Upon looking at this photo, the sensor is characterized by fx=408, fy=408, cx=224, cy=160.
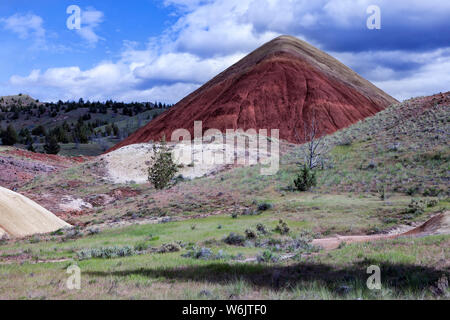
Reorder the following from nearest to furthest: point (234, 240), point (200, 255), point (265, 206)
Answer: point (200, 255)
point (234, 240)
point (265, 206)

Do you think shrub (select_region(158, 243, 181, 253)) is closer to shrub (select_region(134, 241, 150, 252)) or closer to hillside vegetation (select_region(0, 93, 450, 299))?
hillside vegetation (select_region(0, 93, 450, 299))

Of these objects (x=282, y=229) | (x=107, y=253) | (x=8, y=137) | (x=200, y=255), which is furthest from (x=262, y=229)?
(x=8, y=137)

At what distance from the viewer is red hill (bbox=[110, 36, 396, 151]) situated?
64.3m

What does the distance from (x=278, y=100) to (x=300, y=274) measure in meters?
60.5

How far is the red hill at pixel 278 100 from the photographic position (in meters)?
64.3

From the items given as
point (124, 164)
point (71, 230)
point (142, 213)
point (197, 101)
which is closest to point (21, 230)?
point (71, 230)

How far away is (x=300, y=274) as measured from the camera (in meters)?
8.98

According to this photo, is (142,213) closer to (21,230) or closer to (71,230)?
(71,230)

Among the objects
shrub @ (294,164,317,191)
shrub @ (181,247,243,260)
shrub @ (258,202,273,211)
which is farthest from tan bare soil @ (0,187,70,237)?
shrub @ (294,164,317,191)

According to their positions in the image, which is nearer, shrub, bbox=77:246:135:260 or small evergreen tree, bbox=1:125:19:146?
shrub, bbox=77:246:135:260

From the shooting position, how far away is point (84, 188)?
4256cm

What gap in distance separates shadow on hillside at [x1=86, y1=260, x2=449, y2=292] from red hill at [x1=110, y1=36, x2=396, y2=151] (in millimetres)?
51918

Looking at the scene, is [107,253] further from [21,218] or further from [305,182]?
[305,182]

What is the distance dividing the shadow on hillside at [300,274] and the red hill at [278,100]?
170 ft
